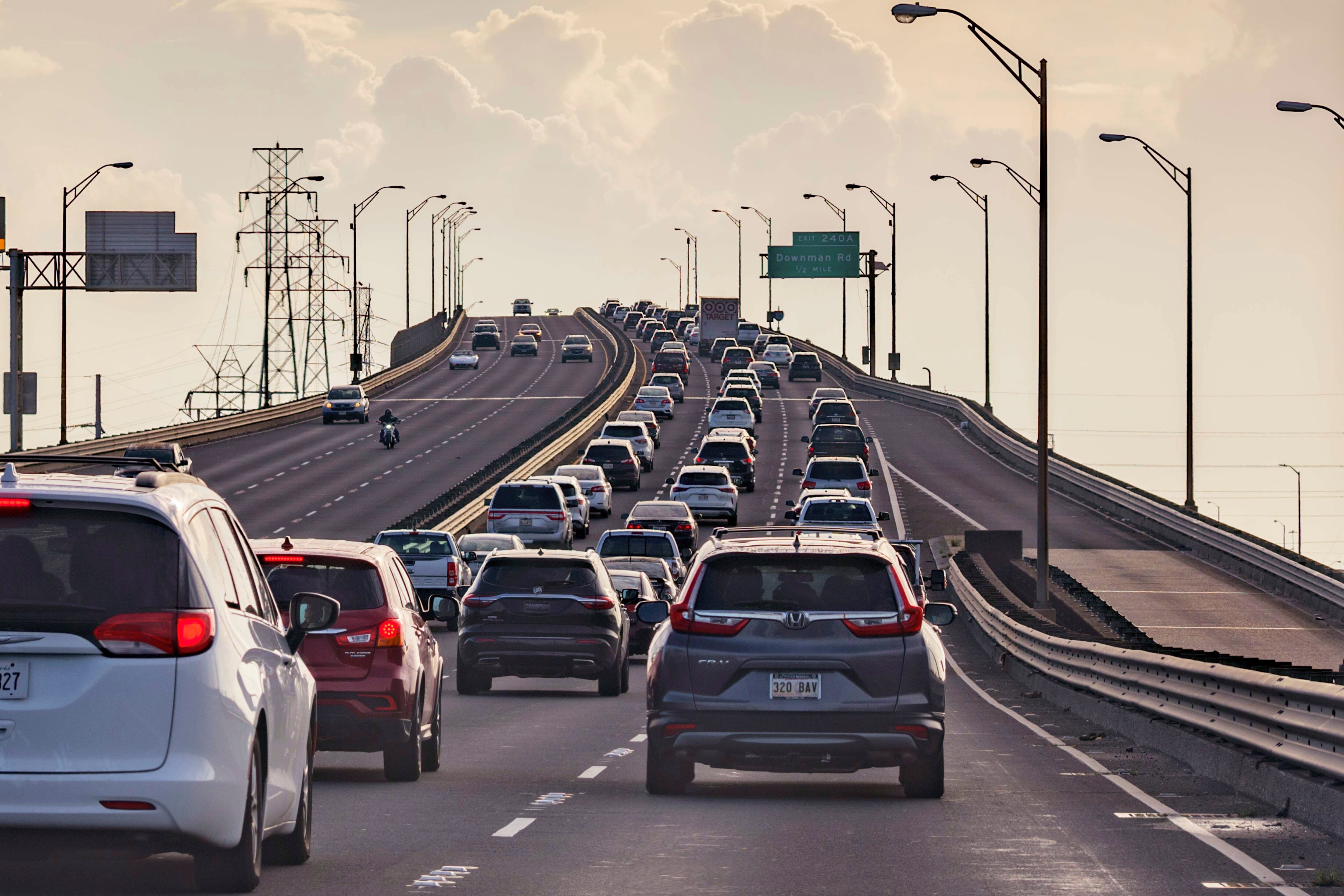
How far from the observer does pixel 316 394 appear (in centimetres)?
10531

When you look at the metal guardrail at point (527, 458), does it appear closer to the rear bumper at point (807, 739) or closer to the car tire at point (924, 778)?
the car tire at point (924, 778)

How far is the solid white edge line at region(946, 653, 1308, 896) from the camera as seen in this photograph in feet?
35.7

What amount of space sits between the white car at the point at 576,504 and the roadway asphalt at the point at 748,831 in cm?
3464

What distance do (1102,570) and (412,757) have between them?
40.7 m

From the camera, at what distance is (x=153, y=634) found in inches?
332

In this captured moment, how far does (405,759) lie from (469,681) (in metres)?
10.2

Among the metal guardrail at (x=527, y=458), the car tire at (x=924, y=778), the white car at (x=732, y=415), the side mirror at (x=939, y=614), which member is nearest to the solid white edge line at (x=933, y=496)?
the white car at (x=732, y=415)

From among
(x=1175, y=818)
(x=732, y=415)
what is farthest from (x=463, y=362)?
(x=1175, y=818)

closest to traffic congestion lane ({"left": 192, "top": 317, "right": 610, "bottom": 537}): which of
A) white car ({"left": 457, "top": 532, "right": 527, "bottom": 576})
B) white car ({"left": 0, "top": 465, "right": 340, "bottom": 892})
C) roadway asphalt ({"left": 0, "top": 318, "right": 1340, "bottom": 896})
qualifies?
white car ({"left": 457, "top": 532, "right": 527, "bottom": 576})

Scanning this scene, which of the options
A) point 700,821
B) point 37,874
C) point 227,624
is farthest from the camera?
point 700,821

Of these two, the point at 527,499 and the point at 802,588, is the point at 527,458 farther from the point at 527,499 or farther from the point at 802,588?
the point at 802,588

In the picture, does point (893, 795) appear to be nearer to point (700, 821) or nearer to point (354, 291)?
point (700, 821)

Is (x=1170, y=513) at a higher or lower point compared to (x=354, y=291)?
lower

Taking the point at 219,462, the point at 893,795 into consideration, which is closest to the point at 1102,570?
the point at 219,462
